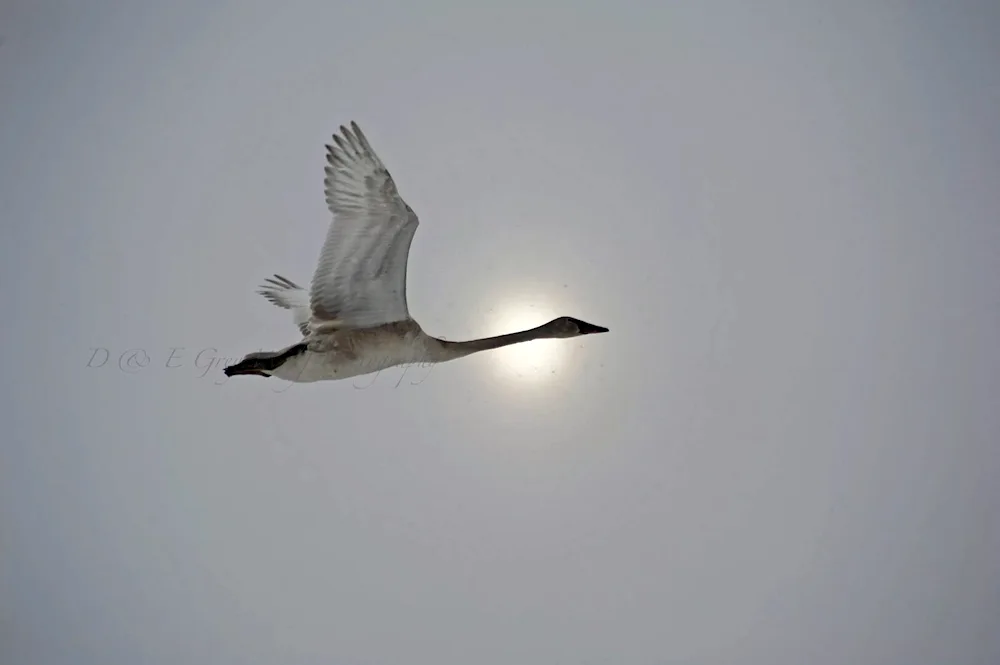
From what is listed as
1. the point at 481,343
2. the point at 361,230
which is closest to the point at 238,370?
the point at 361,230

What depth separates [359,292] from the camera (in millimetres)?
6273

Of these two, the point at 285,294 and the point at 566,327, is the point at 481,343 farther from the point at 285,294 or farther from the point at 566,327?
the point at 285,294

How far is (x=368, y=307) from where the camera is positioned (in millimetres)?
6348

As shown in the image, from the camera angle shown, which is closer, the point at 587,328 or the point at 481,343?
the point at 481,343

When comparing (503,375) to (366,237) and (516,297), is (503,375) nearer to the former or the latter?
(516,297)

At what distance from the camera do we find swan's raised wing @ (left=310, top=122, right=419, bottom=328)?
6.01 m

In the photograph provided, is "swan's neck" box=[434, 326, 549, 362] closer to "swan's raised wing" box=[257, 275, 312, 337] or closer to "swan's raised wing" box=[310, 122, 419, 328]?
"swan's raised wing" box=[310, 122, 419, 328]

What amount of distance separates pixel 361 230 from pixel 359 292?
0.46 meters

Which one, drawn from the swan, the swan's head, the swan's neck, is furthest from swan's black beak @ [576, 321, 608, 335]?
the swan

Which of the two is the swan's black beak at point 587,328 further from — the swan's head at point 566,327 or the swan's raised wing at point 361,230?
the swan's raised wing at point 361,230

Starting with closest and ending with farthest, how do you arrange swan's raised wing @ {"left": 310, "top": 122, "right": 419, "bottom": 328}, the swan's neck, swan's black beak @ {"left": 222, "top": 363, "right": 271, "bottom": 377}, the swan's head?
swan's raised wing @ {"left": 310, "top": 122, "right": 419, "bottom": 328}
swan's black beak @ {"left": 222, "top": 363, "right": 271, "bottom": 377}
the swan's neck
the swan's head

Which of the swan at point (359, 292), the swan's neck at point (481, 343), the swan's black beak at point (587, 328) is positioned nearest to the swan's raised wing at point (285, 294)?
Result: the swan at point (359, 292)

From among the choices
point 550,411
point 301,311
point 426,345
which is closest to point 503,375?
point 550,411

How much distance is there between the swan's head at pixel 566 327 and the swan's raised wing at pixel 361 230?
1253 mm
